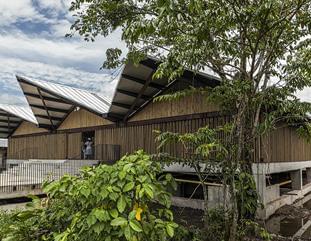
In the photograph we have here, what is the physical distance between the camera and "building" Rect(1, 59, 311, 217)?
13.1m

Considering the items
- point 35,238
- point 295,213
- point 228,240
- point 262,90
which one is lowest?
point 295,213

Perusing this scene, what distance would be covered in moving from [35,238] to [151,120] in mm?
12027

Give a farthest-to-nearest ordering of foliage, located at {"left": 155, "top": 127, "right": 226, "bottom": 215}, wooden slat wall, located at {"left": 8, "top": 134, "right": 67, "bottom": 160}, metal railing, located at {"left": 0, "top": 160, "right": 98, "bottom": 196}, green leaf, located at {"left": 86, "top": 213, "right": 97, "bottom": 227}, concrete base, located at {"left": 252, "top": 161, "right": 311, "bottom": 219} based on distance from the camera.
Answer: wooden slat wall, located at {"left": 8, "top": 134, "right": 67, "bottom": 160} → metal railing, located at {"left": 0, "top": 160, "right": 98, "bottom": 196} → concrete base, located at {"left": 252, "top": 161, "right": 311, "bottom": 219} → foliage, located at {"left": 155, "top": 127, "right": 226, "bottom": 215} → green leaf, located at {"left": 86, "top": 213, "right": 97, "bottom": 227}

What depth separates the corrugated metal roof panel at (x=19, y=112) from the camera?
23602 millimetres

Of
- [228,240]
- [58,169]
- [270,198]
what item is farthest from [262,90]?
[58,169]

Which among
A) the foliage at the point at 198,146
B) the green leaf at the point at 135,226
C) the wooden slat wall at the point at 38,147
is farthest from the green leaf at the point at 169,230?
the wooden slat wall at the point at 38,147

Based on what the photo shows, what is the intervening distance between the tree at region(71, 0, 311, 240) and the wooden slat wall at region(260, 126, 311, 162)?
17.8ft

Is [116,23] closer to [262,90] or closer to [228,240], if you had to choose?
[262,90]

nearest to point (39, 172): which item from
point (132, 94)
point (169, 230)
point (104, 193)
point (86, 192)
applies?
point (132, 94)

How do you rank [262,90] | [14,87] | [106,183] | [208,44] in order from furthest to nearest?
[14,87] < [262,90] < [208,44] < [106,183]

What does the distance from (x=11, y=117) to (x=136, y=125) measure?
548 inches

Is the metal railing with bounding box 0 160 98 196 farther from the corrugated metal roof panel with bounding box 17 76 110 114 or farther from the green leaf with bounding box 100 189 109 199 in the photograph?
the green leaf with bounding box 100 189 109 199

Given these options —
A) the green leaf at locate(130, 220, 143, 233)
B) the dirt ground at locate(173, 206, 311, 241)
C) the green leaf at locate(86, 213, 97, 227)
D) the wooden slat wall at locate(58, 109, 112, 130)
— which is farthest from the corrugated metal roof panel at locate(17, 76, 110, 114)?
the green leaf at locate(130, 220, 143, 233)

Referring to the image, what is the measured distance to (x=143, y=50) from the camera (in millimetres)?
8273
